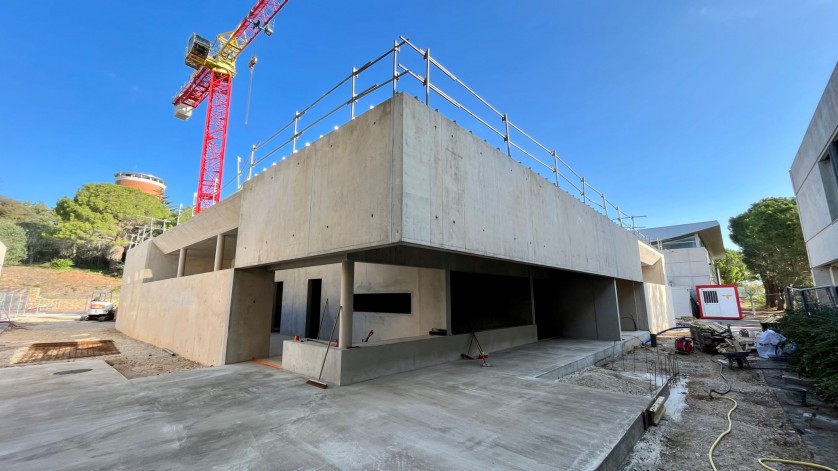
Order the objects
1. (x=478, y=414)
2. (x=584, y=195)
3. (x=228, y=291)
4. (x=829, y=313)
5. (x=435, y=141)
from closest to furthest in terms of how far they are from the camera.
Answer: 1. (x=478, y=414)
2. (x=435, y=141)
3. (x=829, y=313)
4. (x=228, y=291)
5. (x=584, y=195)

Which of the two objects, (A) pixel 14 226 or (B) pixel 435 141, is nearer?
(B) pixel 435 141

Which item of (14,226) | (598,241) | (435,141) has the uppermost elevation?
(14,226)

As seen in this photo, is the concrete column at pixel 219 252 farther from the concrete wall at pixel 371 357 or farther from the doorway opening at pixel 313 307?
the doorway opening at pixel 313 307

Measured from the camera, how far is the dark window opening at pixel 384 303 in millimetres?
10898

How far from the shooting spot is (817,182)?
34.7ft

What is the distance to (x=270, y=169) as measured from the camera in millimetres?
8031

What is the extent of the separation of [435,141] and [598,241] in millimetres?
8153

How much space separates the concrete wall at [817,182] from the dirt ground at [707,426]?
625cm

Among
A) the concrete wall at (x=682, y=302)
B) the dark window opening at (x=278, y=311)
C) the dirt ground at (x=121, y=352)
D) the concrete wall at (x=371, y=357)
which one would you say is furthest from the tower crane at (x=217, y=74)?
the concrete wall at (x=682, y=302)

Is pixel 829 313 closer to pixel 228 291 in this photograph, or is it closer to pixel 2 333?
pixel 228 291

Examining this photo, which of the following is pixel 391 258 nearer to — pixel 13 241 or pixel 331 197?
pixel 331 197

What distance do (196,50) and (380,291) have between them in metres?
35.7

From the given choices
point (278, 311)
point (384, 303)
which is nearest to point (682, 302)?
point (384, 303)

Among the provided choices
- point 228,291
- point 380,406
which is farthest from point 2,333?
point 380,406
